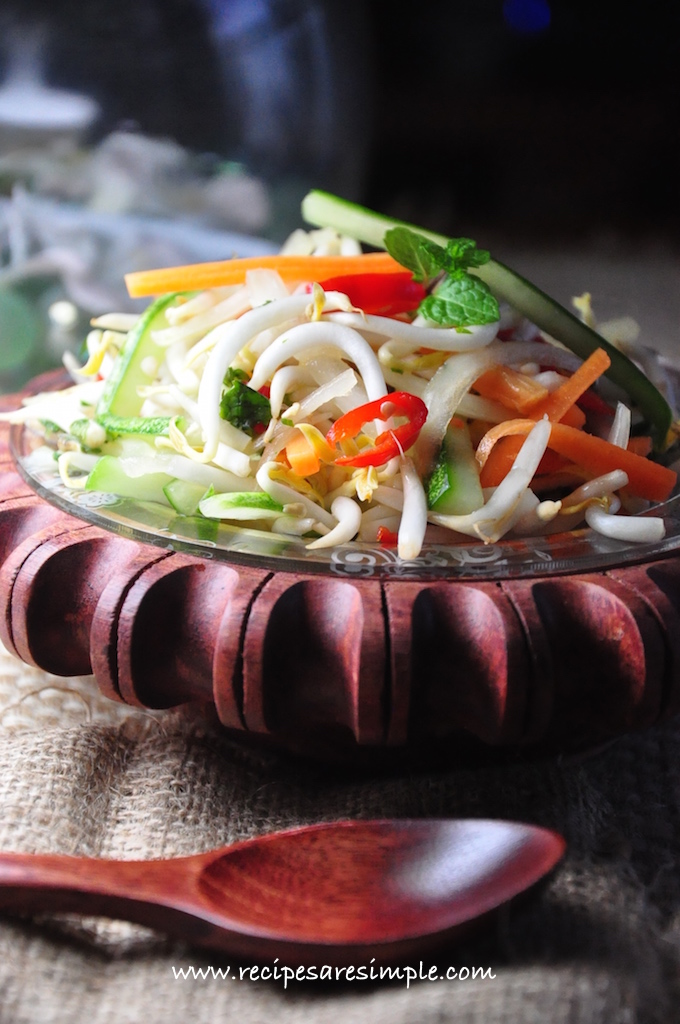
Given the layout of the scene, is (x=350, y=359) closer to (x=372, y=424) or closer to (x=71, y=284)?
(x=372, y=424)

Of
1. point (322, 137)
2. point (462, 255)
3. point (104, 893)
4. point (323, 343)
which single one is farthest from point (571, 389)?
point (322, 137)

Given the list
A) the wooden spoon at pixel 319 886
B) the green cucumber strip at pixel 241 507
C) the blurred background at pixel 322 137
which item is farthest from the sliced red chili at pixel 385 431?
the blurred background at pixel 322 137

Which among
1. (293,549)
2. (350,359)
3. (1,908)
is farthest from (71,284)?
(1,908)

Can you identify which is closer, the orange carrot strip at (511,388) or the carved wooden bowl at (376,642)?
the carved wooden bowl at (376,642)

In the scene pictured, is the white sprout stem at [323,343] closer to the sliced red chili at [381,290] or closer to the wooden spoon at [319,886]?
the sliced red chili at [381,290]

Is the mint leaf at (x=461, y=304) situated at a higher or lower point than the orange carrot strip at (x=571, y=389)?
higher

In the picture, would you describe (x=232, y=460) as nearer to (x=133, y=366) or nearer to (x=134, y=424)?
(x=134, y=424)
